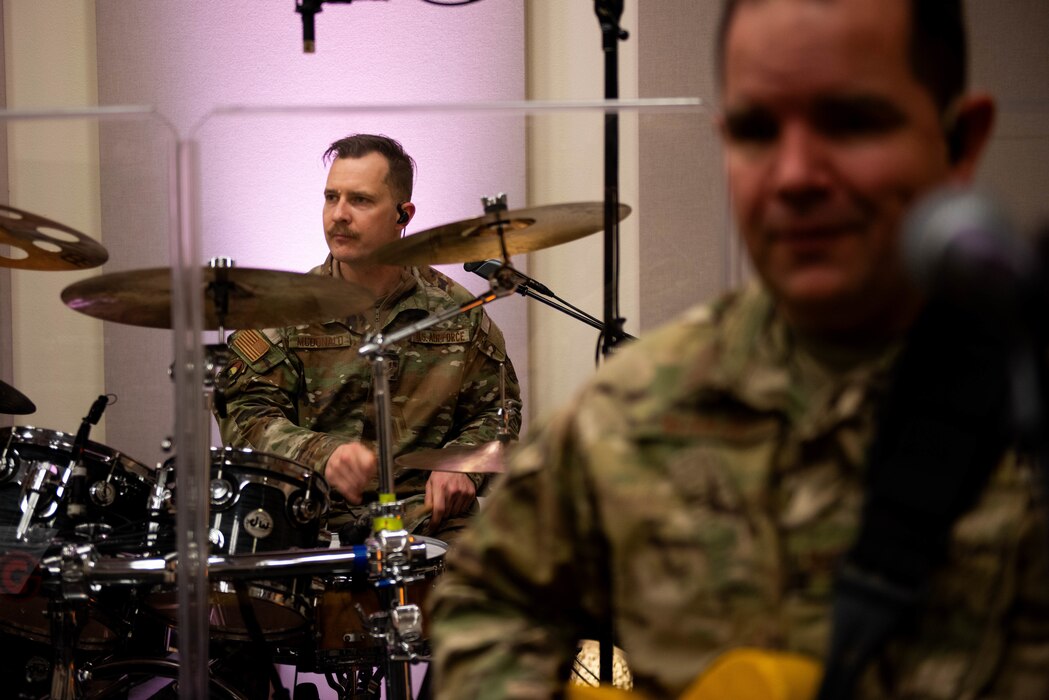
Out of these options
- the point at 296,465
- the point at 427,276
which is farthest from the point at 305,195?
the point at 296,465

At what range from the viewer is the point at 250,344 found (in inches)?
85.0

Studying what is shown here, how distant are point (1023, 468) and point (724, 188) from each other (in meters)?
0.88

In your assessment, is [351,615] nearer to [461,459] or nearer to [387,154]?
[461,459]

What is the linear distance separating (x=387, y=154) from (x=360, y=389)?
428mm

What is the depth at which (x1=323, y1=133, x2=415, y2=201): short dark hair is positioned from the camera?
1903 millimetres

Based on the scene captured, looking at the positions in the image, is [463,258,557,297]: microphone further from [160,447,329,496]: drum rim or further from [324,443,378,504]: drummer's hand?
[160,447,329,496]: drum rim

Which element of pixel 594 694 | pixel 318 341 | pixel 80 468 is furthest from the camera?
pixel 318 341

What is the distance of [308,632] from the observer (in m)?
2.20

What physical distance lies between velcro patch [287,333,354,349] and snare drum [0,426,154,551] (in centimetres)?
35

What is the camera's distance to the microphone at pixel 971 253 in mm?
618

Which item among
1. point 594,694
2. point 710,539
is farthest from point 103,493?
point 710,539

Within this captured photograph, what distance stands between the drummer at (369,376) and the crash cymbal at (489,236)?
3 centimetres

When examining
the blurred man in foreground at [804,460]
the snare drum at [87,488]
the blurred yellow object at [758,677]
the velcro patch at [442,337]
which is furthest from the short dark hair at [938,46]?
the snare drum at [87,488]

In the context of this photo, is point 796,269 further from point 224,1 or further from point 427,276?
point 224,1
